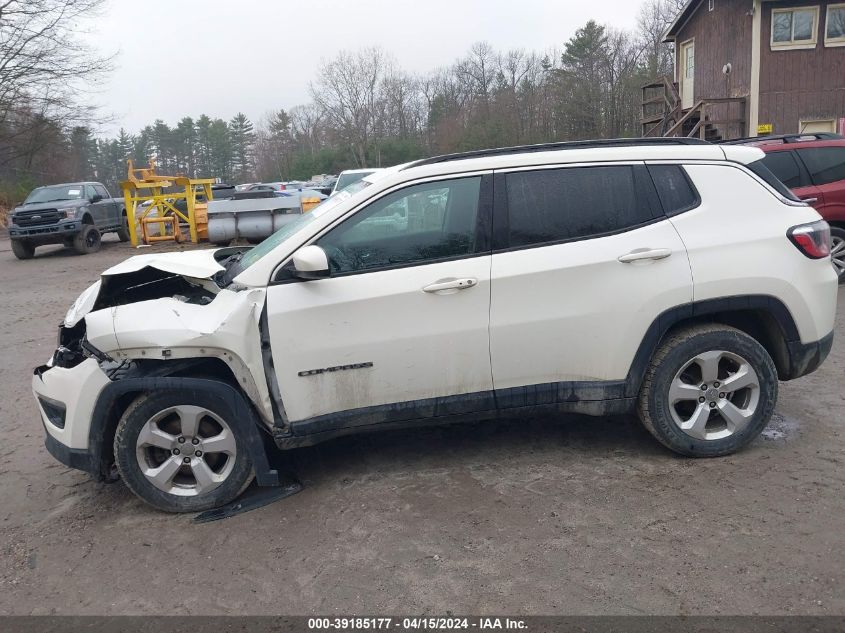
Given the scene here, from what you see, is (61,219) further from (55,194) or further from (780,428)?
(780,428)

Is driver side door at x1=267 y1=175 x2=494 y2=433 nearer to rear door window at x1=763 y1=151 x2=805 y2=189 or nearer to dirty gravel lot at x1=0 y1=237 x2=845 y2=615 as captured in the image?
dirty gravel lot at x1=0 y1=237 x2=845 y2=615

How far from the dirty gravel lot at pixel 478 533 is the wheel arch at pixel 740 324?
21.5 inches

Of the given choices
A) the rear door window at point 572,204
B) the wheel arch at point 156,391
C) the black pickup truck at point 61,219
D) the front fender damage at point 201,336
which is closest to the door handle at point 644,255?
the rear door window at point 572,204

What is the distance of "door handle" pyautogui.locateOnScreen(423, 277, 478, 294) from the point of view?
3785 millimetres

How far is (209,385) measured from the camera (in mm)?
3760

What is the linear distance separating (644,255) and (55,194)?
65.4 feet

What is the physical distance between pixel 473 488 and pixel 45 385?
8.22 feet

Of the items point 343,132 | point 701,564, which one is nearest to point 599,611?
point 701,564

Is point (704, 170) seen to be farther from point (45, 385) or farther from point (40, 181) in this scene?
point (40, 181)

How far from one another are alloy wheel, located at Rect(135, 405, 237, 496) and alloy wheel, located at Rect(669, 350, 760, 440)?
2569 millimetres

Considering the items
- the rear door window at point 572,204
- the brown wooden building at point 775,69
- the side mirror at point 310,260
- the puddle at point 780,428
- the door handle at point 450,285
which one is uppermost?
the brown wooden building at point 775,69

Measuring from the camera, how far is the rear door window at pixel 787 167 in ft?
28.5

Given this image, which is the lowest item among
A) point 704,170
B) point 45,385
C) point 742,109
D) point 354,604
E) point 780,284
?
point 354,604

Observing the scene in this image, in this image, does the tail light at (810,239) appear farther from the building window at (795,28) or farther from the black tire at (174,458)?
the building window at (795,28)
